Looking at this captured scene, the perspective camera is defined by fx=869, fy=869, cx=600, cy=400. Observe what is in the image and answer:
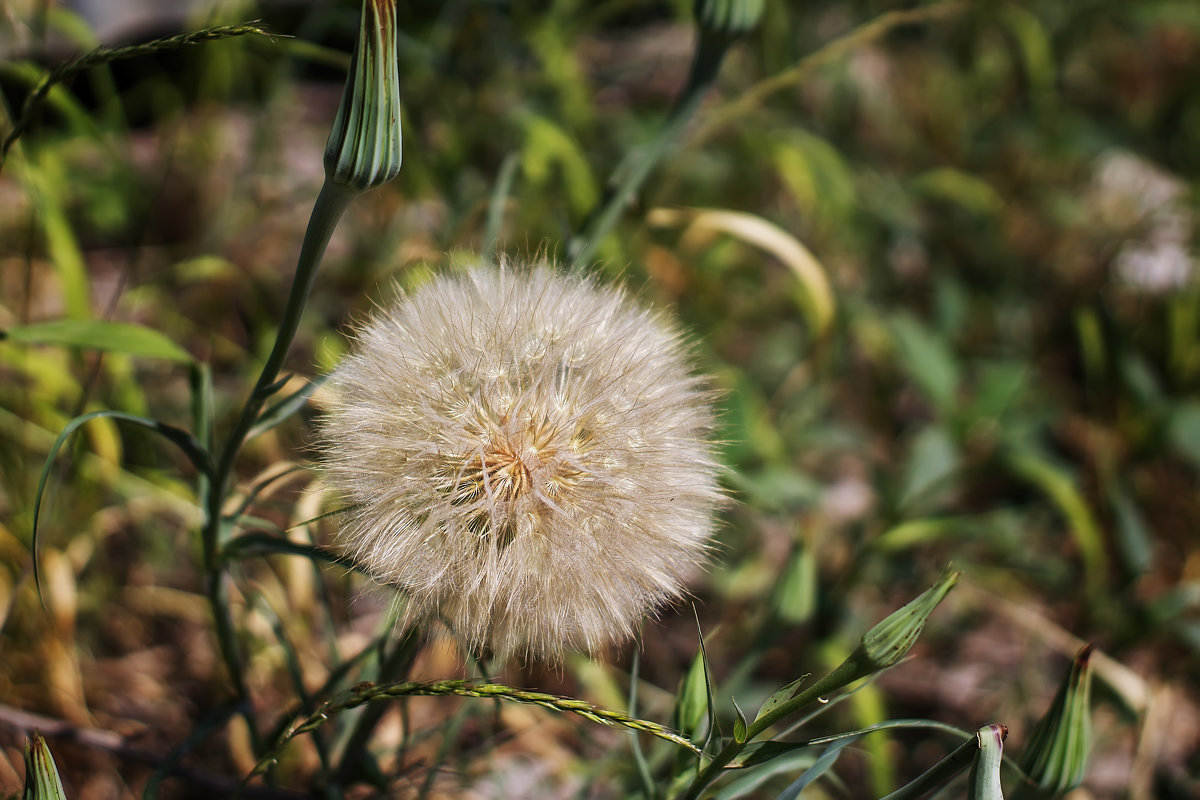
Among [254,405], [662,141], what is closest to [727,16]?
[662,141]

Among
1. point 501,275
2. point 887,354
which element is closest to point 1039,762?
point 501,275

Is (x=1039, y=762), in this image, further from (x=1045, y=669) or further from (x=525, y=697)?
(x=1045, y=669)

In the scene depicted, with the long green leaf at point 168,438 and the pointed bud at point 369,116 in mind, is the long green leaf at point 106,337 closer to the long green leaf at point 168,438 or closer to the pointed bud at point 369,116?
the long green leaf at point 168,438

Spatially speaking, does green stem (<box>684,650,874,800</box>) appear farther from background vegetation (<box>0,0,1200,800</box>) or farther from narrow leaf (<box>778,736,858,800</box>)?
background vegetation (<box>0,0,1200,800</box>)

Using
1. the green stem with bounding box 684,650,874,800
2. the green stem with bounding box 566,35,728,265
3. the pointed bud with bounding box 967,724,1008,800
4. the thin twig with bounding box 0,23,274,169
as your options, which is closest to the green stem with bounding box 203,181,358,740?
the thin twig with bounding box 0,23,274,169

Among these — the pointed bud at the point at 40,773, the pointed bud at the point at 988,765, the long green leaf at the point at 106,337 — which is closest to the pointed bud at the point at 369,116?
the long green leaf at the point at 106,337

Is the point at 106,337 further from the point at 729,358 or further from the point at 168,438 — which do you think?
the point at 729,358
